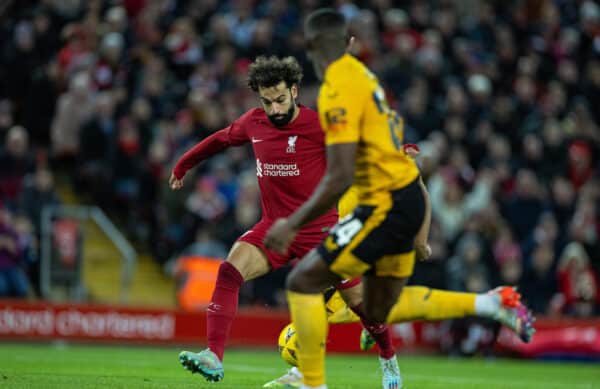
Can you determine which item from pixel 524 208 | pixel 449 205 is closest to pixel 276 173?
pixel 449 205

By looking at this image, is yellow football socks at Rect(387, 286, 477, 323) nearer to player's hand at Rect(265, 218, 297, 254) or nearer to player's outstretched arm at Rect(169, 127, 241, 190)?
player's hand at Rect(265, 218, 297, 254)

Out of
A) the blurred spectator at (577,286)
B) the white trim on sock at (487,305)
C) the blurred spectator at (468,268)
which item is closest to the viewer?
the white trim on sock at (487,305)

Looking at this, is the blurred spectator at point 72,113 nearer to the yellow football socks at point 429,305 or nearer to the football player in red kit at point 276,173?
the football player in red kit at point 276,173

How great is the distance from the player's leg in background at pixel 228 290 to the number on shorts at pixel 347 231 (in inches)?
83.2

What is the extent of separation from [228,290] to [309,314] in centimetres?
213

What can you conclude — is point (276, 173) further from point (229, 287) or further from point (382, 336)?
point (382, 336)

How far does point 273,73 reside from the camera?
986 cm

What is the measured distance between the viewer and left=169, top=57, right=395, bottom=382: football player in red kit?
996cm

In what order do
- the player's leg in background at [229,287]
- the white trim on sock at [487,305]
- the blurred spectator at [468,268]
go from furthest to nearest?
the blurred spectator at [468,268]
the player's leg in background at [229,287]
the white trim on sock at [487,305]

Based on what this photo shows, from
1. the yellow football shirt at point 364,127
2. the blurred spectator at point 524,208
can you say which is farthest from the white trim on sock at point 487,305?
the blurred spectator at point 524,208

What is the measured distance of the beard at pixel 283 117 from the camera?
10.1m

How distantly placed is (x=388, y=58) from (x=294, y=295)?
15327 mm

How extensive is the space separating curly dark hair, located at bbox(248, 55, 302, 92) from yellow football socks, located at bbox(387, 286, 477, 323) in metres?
2.33

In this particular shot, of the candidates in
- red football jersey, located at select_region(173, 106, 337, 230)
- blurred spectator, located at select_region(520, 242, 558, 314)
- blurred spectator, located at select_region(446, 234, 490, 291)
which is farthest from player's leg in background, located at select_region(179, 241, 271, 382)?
blurred spectator, located at select_region(520, 242, 558, 314)
